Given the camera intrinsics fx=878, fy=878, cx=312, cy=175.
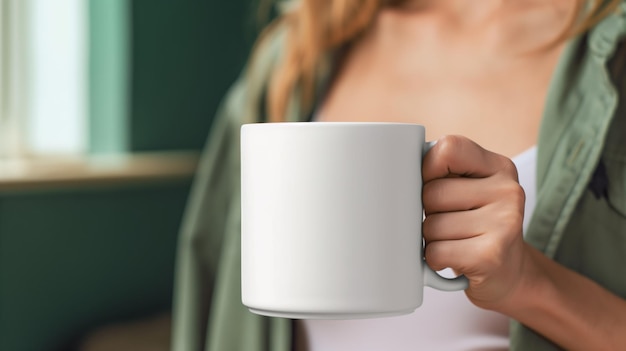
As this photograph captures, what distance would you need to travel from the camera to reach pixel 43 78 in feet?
6.31

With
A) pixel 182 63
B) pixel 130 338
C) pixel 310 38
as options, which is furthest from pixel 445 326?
pixel 182 63

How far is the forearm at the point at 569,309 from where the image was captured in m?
0.63

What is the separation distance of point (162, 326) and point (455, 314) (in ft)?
3.99

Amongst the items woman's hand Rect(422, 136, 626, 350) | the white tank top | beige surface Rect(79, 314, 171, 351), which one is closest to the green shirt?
the white tank top

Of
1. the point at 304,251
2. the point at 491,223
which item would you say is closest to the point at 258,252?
the point at 304,251

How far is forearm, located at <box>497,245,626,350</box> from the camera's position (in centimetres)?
63

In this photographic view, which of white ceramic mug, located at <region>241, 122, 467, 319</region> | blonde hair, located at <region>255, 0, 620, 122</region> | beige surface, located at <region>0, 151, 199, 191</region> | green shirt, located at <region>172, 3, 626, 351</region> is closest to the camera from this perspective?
white ceramic mug, located at <region>241, 122, 467, 319</region>

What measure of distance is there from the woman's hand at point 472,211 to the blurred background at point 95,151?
4.32ft

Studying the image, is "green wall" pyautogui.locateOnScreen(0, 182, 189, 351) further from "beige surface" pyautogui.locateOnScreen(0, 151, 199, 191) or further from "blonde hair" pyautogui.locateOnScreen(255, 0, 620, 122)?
"blonde hair" pyautogui.locateOnScreen(255, 0, 620, 122)

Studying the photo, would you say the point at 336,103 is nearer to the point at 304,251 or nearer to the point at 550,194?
the point at 550,194

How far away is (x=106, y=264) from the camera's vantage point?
194cm

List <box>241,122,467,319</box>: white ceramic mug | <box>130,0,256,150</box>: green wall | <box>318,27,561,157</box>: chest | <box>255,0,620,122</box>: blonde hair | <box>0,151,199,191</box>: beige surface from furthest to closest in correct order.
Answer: <box>130,0,256,150</box>: green wall, <box>0,151,199,191</box>: beige surface, <box>255,0,620,122</box>: blonde hair, <box>318,27,561,157</box>: chest, <box>241,122,467,319</box>: white ceramic mug

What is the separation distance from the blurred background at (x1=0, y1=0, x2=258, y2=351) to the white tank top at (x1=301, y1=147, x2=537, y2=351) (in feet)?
3.51

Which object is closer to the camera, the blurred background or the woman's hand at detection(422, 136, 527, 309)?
the woman's hand at detection(422, 136, 527, 309)
